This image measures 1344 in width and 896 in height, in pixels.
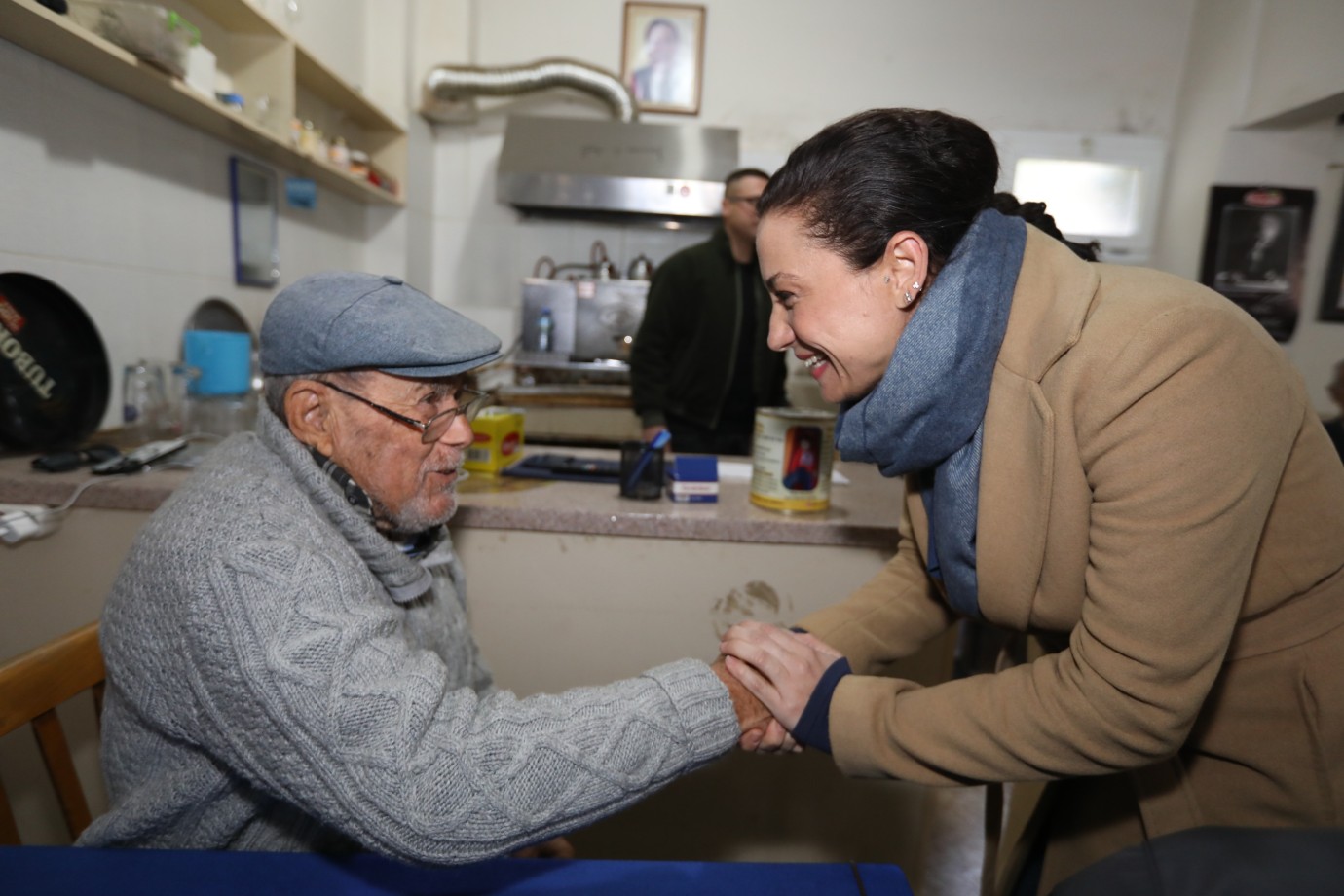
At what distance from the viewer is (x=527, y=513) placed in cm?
151

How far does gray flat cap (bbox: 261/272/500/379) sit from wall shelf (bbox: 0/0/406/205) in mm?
992

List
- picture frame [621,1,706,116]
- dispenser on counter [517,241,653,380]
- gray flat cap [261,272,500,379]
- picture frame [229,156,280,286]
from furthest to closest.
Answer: picture frame [621,1,706,116]
dispenser on counter [517,241,653,380]
picture frame [229,156,280,286]
gray flat cap [261,272,500,379]

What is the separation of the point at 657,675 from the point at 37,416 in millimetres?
1583

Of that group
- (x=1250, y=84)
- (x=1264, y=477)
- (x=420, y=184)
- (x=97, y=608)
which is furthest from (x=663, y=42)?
(x=1264, y=477)

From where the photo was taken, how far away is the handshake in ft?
3.43

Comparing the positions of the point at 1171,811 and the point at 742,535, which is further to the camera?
the point at 742,535

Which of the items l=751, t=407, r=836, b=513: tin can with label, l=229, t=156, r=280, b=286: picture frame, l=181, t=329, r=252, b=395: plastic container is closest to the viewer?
l=751, t=407, r=836, b=513: tin can with label

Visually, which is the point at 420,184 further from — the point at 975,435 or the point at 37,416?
the point at 975,435

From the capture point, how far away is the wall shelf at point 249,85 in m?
1.55

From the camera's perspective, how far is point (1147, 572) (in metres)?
0.74

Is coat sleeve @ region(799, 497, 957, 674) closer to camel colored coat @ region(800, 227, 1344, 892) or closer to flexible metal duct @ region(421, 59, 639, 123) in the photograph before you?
camel colored coat @ region(800, 227, 1344, 892)

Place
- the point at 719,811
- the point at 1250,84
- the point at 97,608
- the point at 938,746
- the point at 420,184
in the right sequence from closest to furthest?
the point at 938,746 < the point at 97,608 < the point at 719,811 < the point at 1250,84 < the point at 420,184

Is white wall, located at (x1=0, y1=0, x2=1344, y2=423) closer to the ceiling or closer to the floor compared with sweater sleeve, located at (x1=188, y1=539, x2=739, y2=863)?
closer to the ceiling

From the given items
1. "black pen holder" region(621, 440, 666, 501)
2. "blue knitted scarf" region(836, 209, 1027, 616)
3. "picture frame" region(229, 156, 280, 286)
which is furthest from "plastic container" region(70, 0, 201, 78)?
"blue knitted scarf" region(836, 209, 1027, 616)
